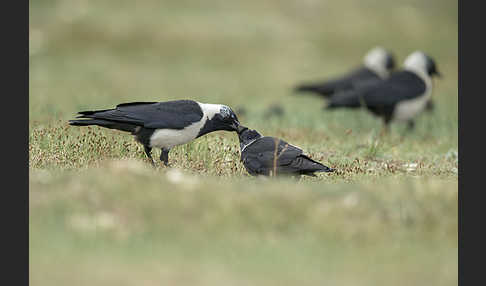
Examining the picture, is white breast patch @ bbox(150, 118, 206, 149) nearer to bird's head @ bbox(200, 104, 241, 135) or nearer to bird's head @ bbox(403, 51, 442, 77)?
bird's head @ bbox(200, 104, 241, 135)

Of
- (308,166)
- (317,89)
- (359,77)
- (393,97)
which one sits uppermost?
(359,77)

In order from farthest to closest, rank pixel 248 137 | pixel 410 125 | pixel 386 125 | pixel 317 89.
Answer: pixel 317 89, pixel 410 125, pixel 386 125, pixel 248 137

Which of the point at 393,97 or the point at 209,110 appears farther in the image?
the point at 393,97

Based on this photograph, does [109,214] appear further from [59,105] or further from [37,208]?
[59,105]

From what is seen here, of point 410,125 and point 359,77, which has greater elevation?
point 359,77

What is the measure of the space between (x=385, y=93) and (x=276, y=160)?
15.2 ft

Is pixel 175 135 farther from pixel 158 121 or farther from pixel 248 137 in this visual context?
pixel 248 137

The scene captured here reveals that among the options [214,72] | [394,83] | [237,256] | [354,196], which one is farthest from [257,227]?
[214,72]

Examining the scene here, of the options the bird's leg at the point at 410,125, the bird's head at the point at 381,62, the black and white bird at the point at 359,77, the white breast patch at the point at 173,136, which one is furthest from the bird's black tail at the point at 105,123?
the bird's head at the point at 381,62

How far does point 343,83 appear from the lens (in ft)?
42.0

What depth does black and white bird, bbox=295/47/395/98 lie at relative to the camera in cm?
1277

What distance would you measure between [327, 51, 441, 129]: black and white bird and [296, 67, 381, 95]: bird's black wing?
5.29ft

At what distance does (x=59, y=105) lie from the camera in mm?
11891

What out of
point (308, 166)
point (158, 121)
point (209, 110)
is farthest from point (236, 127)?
point (308, 166)
